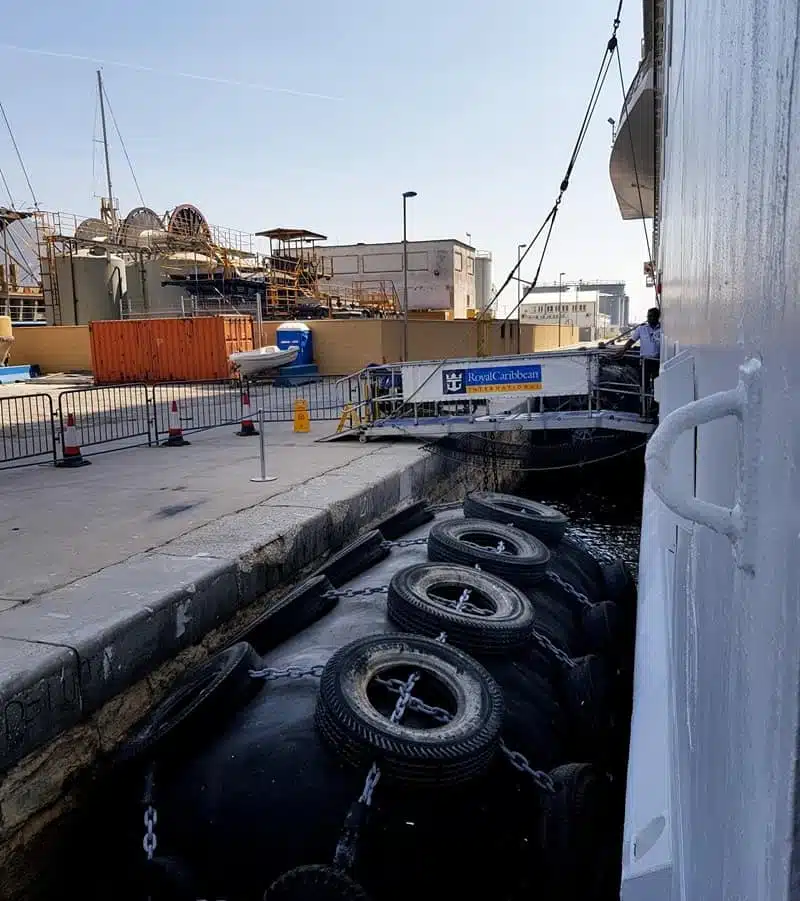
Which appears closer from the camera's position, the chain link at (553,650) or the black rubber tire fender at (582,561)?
the chain link at (553,650)

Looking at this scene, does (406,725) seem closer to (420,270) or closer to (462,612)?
(462,612)

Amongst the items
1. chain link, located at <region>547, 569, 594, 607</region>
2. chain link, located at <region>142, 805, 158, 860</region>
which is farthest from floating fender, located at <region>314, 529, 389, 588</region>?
chain link, located at <region>142, 805, 158, 860</region>

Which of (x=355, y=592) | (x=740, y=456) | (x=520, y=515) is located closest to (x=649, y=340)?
(x=520, y=515)

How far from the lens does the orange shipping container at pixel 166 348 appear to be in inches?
1025

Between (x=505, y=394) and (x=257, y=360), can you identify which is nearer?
(x=505, y=394)

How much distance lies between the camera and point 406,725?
13.6 feet

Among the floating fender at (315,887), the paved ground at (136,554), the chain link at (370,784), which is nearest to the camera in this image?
the floating fender at (315,887)

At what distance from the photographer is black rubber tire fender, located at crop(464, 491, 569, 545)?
7422 mm

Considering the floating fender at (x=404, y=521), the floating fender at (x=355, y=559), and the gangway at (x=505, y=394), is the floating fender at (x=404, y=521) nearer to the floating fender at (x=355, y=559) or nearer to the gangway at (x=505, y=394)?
the floating fender at (x=355, y=559)

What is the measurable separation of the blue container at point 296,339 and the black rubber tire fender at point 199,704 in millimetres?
22085

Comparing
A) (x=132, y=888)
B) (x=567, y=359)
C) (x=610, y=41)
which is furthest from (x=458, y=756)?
(x=610, y=41)

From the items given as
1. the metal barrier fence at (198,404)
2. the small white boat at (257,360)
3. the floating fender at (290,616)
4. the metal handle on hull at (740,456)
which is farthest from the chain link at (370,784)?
the small white boat at (257,360)

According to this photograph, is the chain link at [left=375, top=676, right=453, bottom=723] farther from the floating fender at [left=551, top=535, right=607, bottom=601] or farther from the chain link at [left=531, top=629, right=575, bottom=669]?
the floating fender at [left=551, top=535, right=607, bottom=601]

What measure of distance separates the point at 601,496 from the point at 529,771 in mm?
12099
